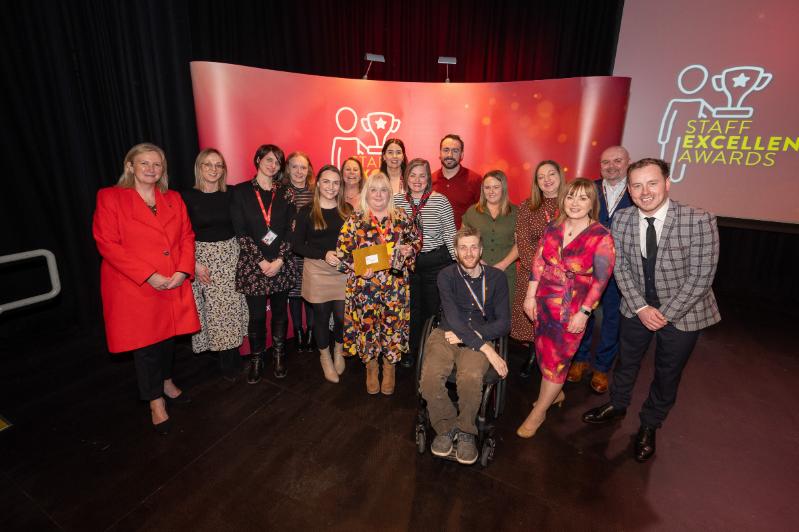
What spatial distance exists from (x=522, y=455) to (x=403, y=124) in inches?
140

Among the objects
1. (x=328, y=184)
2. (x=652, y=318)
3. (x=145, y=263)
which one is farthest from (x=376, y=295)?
(x=652, y=318)

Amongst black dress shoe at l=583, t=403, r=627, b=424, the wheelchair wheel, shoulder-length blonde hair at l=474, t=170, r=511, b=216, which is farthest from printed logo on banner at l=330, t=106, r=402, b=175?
black dress shoe at l=583, t=403, r=627, b=424

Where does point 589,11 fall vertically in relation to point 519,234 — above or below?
above

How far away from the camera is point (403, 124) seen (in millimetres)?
4496

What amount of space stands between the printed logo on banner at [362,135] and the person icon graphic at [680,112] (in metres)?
3.43

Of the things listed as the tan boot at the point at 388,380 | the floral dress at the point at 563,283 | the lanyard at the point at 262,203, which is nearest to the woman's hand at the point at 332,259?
the lanyard at the point at 262,203

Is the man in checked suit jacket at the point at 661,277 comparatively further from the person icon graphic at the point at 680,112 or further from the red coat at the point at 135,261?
the person icon graphic at the point at 680,112

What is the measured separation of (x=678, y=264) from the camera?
2.22 meters

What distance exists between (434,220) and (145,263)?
1988 millimetres

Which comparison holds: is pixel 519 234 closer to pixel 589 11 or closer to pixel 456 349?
pixel 456 349

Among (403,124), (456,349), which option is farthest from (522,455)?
(403,124)

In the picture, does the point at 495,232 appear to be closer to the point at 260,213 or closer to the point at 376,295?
the point at 376,295

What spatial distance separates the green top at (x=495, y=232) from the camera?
10.1ft

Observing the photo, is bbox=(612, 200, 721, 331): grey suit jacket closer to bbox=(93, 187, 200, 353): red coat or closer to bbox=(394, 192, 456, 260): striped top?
bbox=(394, 192, 456, 260): striped top
